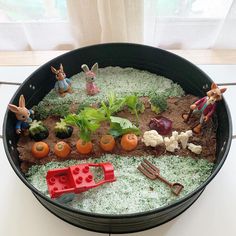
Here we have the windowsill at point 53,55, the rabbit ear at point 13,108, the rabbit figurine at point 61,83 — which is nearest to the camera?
the rabbit ear at point 13,108

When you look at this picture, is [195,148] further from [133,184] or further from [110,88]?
[110,88]

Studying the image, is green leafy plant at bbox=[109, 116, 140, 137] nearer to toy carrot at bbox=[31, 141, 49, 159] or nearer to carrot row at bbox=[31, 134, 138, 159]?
carrot row at bbox=[31, 134, 138, 159]

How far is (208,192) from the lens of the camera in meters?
0.84

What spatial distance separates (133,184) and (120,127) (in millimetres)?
135

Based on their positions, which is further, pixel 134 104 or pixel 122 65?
pixel 122 65

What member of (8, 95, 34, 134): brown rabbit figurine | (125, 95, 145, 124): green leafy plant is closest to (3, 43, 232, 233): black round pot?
(8, 95, 34, 134): brown rabbit figurine

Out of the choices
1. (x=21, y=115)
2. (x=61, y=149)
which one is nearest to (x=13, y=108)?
(x=21, y=115)

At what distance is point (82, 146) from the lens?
2.79ft

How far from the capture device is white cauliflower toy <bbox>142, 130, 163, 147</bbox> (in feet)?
2.80

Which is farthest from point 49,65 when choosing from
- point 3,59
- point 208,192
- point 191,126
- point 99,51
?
point 208,192

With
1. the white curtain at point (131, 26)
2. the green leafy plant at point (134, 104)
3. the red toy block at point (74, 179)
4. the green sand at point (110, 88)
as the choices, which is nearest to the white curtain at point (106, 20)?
the white curtain at point (131, 26)

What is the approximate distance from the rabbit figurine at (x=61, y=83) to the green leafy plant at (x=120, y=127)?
7.4 inches

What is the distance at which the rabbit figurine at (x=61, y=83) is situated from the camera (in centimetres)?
93

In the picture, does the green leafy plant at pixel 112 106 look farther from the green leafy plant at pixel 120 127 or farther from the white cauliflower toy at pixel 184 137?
the white cauliflower toy at pixel 184 137
